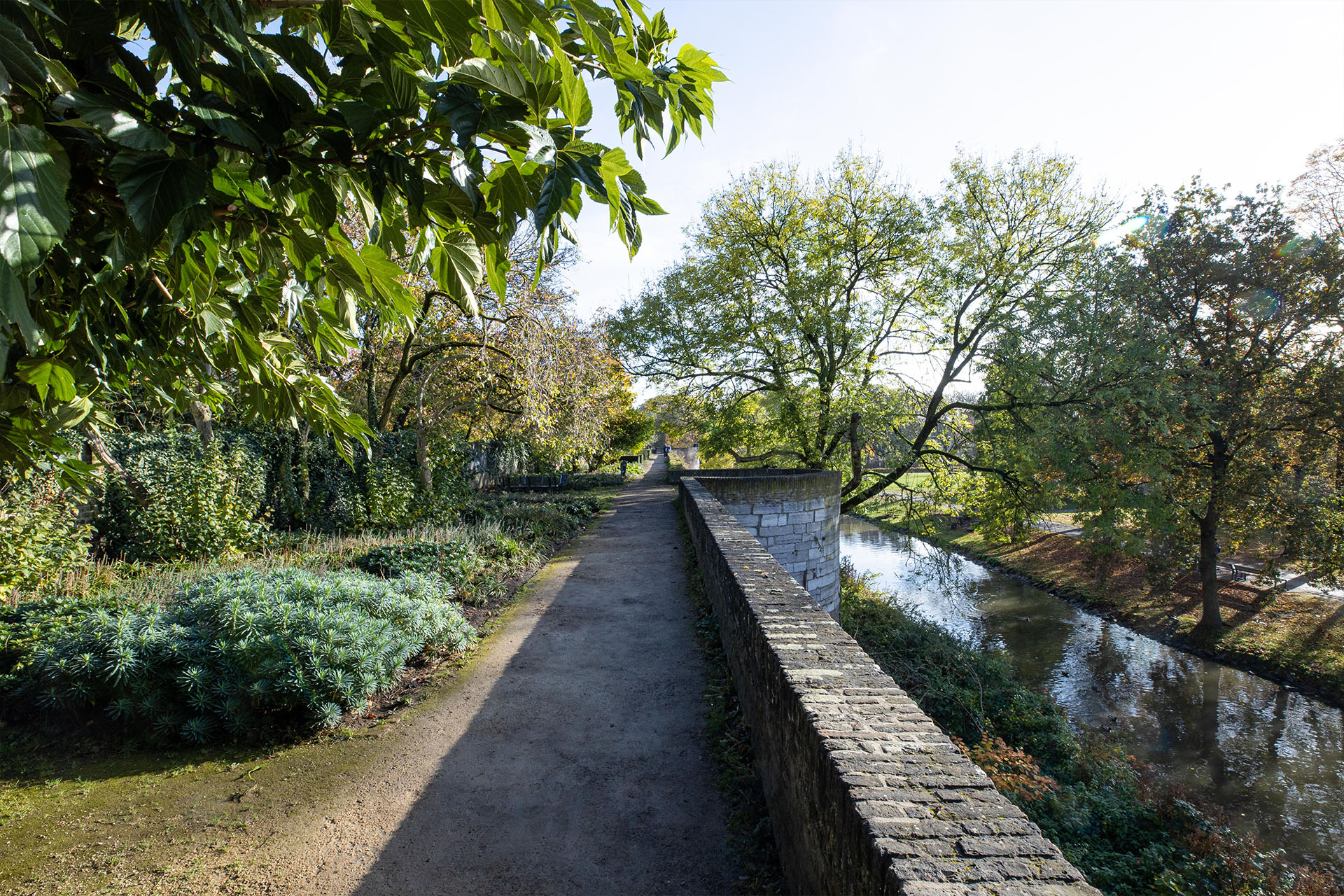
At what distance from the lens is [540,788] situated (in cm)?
379

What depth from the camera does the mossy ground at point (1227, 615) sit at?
12047mm

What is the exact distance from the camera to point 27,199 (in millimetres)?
960

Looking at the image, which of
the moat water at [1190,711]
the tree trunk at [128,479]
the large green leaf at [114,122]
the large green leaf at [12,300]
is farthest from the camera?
the moat water at [1190,711]

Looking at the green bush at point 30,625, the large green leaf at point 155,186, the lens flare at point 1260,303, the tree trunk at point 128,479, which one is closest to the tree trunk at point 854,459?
the lens flare at point 1260,303

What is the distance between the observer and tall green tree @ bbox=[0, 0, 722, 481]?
3.61ft

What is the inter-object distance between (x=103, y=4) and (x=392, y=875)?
354cm

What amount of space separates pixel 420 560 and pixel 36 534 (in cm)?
356

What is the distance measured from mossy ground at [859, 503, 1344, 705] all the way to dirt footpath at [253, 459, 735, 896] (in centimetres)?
1340

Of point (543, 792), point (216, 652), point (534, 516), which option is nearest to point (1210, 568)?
point (534, 516)

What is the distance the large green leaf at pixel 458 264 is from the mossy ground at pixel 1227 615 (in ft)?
52.9

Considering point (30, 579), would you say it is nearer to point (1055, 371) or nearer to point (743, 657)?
point (743, 657)

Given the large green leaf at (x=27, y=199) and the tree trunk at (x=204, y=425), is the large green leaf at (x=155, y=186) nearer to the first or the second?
the large green leaf at (x=27, y=199)

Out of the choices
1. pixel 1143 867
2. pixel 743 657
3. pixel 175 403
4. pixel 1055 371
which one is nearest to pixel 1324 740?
pixel 1143 867

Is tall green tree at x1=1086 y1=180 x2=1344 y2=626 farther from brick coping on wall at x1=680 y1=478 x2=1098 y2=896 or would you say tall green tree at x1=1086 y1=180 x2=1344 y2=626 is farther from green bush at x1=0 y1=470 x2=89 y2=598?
green bush at x1=0 y1=470 x2=89 y2=598
